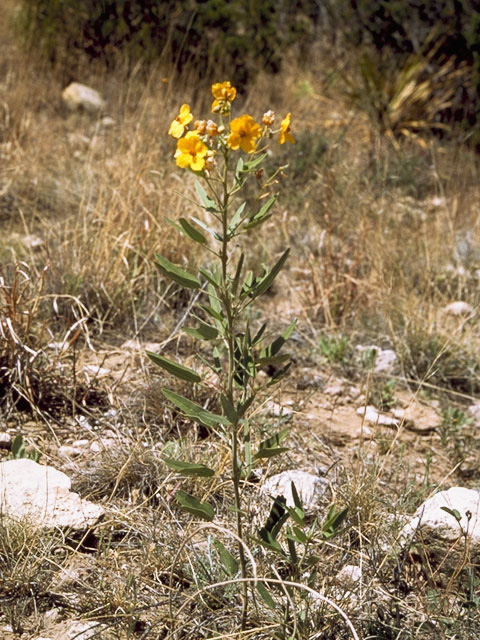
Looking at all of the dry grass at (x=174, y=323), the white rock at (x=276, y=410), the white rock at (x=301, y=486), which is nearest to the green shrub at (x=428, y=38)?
the dry grass at (x=174, y=323)

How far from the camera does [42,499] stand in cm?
190

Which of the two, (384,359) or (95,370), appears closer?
(95,370)

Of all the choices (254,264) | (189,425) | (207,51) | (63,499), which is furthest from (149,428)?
(207,51)

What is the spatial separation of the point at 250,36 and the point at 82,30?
1230mm

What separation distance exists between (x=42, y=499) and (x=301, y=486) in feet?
2.15

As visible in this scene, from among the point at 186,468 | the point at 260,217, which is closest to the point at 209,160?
the point at 260,217

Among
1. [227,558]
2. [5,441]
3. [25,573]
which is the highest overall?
[227,558]

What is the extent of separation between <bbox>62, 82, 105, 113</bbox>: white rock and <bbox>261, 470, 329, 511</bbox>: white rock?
393 centimetres

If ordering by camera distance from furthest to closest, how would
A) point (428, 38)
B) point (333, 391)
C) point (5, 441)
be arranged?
point (428, 38), point (333, 391), point (5, 441)

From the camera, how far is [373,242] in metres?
3.37

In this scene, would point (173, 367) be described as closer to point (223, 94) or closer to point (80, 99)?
point (223, 94)

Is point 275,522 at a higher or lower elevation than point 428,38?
lower

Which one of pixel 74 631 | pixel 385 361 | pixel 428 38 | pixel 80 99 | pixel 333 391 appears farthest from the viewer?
pixel 428 38

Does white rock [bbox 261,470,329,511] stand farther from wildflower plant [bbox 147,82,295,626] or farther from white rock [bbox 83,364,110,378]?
white rock [bbox 83,364,110,378]
